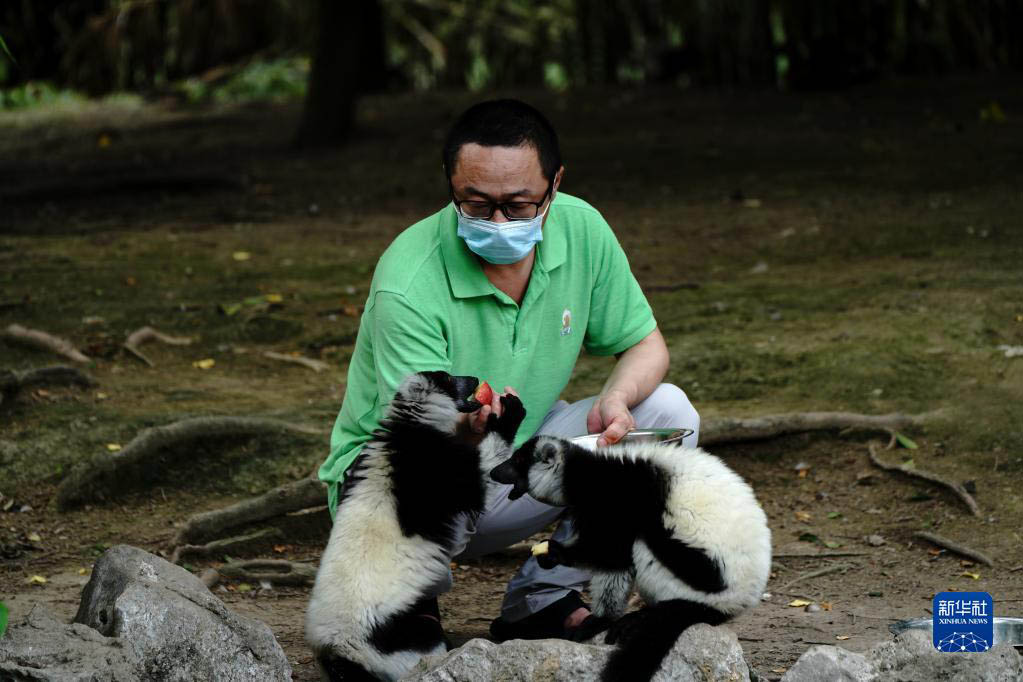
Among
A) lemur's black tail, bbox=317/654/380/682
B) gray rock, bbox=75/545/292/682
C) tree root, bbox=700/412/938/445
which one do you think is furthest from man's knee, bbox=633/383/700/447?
tree root, bbox=700/412/938/445

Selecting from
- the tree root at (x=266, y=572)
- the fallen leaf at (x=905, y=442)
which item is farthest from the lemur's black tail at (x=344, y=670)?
the fallen leaf at (x=905, y=442)

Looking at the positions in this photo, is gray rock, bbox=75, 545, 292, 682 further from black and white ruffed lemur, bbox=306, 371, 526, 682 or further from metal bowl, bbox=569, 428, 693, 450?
metal bowl, bbox=569, 428, 693, 450

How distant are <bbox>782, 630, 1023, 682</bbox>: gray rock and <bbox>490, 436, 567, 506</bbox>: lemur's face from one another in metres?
0.82

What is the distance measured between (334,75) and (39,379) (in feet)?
22.0

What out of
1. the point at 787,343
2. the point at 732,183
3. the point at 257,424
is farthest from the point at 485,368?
the point at 732,183

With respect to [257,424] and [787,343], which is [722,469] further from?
[787,343]

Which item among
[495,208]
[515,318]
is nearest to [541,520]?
[515,318]

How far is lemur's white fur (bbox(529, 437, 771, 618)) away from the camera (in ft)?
11.3

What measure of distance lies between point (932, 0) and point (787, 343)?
7.68 metres

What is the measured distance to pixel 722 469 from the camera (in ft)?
11.8

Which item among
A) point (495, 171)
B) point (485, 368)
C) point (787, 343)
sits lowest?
point (787, 343)

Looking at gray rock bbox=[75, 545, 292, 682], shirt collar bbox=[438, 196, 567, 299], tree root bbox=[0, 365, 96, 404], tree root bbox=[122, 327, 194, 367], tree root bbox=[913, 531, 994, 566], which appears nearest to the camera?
gray rock bbox=[75, 545, 292, 682]

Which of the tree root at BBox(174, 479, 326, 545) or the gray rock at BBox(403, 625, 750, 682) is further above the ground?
the gray rock at BBox(403, 625, 750, 682)

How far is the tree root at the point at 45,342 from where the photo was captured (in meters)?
6.62
